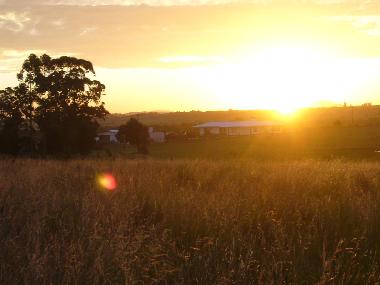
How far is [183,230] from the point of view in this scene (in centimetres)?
594

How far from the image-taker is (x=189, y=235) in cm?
576

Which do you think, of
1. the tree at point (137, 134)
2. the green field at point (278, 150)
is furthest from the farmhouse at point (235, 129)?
the tree at point (137, 134)

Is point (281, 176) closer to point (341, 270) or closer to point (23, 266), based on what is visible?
point (341, 270)

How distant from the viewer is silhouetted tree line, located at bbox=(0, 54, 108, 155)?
158 ft

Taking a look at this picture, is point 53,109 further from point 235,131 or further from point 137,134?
point 235,131

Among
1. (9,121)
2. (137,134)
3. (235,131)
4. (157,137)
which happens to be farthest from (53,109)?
(235,131)

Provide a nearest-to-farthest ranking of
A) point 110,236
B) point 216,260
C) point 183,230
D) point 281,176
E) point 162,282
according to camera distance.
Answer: point 162,282 < point 216,260 < point 110,236 < point 183,230 < point 281,176

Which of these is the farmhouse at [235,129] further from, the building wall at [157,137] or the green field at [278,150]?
the green field at [278,150]

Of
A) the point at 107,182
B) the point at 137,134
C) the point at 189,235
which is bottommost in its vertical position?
the point at 137,134

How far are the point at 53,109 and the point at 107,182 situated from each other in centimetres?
4217

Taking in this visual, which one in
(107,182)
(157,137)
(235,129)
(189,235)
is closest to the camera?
(189,235)

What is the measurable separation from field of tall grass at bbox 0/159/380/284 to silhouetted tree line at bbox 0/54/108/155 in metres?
40.5

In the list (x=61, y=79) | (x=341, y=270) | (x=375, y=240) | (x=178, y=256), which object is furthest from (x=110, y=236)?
(x=61, y=79)

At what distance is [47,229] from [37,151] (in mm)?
41538
